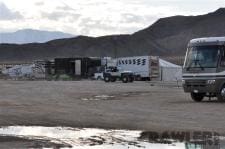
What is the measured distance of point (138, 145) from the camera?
45.7 ft

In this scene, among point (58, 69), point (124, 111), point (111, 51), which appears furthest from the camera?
point (111, 51)

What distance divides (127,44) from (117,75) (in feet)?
352

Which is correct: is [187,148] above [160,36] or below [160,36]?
below

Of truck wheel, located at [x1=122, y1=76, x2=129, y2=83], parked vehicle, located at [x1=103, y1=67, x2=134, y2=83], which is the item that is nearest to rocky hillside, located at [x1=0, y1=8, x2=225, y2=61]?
parked vehicle, located at [x1=103, y1=67, x2=134, y2=83]

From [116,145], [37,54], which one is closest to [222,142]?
[116,145]

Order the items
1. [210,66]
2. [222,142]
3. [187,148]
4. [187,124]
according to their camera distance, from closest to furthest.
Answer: [187,148] < [222,142] < [187,124] < [210,66]

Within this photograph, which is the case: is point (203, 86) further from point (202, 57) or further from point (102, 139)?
point (102, 139)

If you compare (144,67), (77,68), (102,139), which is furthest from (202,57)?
(77,68)

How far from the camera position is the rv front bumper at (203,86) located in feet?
91.8

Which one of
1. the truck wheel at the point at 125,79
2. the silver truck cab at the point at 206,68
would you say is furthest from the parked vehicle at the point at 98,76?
the silver truck cab at the point at 206,68

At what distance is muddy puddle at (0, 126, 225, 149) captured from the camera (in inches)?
543

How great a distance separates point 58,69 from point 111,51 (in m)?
81.7

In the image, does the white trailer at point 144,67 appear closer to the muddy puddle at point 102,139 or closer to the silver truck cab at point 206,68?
the silver truck cab at point 206,68

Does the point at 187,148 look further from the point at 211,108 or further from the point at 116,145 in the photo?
the point at 211,108
